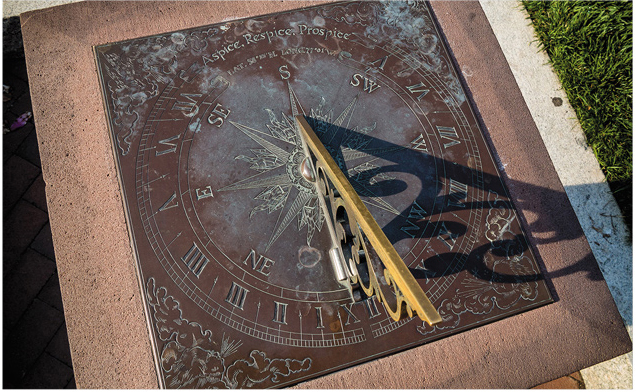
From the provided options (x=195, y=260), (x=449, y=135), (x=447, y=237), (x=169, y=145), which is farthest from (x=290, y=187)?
(x=449, y=135)

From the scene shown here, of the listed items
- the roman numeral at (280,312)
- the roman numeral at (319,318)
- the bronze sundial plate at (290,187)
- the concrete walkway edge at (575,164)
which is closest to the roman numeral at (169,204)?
the bronze sundial plate at (290,187)

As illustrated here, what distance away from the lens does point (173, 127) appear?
2881 mm

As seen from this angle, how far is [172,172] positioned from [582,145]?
284 centimetres

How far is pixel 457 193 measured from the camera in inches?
112

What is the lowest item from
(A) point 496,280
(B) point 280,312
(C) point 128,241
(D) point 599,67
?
(A) point 496,280

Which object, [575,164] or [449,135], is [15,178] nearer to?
[449,135]

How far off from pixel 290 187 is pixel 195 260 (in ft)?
2.36

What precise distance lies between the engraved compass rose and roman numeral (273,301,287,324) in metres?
0.36

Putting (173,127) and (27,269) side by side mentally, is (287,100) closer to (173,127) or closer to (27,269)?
(173,127)

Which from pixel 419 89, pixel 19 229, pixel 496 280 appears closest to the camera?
pixel 496 280

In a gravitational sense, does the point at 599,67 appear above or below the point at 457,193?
above

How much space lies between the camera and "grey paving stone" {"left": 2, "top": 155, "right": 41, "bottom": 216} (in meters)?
3.26

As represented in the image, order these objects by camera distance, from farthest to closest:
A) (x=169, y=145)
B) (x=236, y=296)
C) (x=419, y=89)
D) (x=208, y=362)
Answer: (x=419, y=89)
(x=169, y=145)
(x=236, y=296)
(x=208, y=362)

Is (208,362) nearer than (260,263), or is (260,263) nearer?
(208,362)
